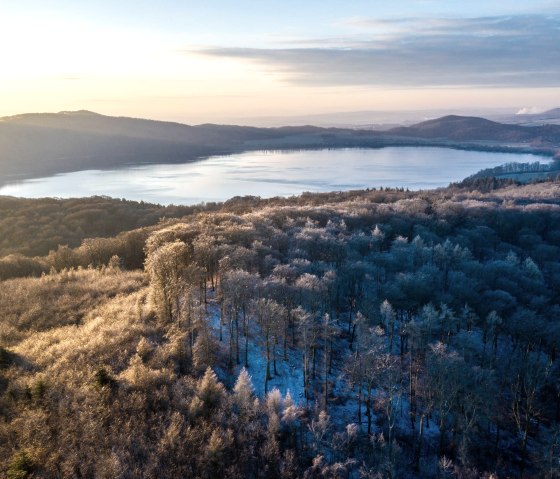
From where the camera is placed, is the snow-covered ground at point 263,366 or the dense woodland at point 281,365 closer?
the dense woodland at point 281,365

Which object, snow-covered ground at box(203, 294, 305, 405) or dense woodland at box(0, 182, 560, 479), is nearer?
dense woodland at box(0, 182, 560, 479)

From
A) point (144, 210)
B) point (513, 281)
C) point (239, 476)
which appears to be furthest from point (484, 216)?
point (144, 210)

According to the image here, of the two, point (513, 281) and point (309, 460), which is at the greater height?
point (513, 281)

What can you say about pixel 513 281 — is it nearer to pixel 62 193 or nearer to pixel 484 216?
pixel 484 216

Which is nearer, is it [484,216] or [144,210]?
[484,216]

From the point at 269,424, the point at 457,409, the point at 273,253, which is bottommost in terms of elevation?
the point at 457,409

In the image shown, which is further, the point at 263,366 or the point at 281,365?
the point at 281,365

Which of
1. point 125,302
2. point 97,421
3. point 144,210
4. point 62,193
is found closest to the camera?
point 97,421

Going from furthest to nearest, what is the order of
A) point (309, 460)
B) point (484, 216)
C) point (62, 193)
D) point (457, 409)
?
point (62, 193) → point (484, 216) → point (457, 409) → point (309, 460)
